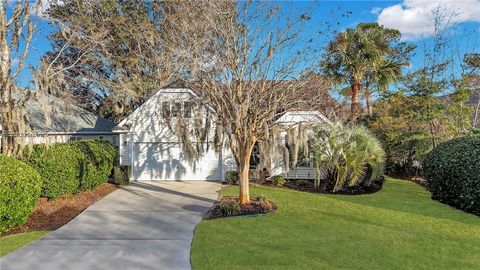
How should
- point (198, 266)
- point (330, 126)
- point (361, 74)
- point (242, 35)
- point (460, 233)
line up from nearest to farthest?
1. point (198, 266)
2. point (460, 233)
3. point (242, 35)
4. point (330, 126)
5. point (361, 74)

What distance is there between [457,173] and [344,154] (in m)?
3.91

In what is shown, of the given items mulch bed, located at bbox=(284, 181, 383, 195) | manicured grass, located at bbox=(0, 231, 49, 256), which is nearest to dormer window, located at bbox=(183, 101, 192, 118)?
mulch bed, located at bbox=(284, 181, 383, 195)

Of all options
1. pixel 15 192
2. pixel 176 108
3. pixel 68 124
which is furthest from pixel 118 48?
pixel 15 192

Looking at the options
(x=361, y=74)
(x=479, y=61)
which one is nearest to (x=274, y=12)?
(x=361, y=74)

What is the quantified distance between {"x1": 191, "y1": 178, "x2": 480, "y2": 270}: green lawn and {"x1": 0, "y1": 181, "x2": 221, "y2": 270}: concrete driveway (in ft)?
2.11

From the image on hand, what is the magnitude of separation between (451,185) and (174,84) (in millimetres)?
11742

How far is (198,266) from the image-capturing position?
6051mm

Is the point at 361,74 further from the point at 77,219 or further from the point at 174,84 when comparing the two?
the point at 77,219

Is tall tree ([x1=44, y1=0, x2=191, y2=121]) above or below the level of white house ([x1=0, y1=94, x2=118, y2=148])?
above

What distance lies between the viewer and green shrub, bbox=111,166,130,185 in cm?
1611

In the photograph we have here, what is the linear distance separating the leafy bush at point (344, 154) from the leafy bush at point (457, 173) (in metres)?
2.06

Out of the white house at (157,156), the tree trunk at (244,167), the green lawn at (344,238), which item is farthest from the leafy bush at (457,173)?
the tree trunk at (244,167)

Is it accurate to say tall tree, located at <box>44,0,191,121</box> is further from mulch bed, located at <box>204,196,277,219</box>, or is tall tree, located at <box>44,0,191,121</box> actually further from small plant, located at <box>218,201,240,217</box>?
small plant, located at <box>218,201,240,217</box>

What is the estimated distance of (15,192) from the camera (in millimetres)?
8242
